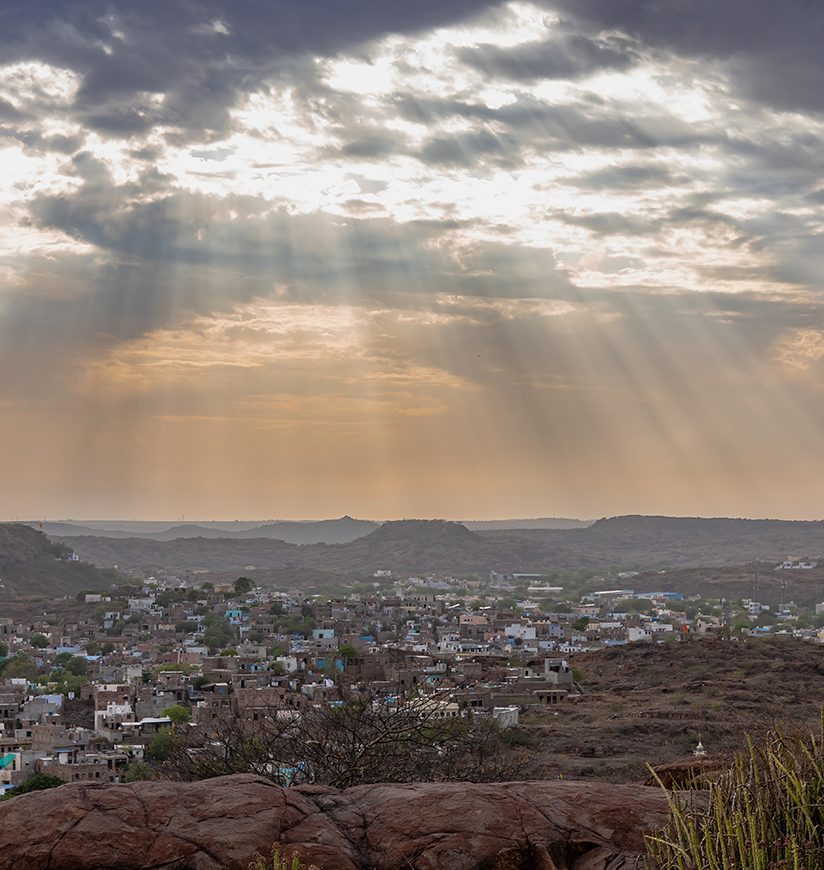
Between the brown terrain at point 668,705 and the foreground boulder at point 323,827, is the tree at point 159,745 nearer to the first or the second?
the brown terrain at point 668,705

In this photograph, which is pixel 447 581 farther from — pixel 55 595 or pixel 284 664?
pixel 284 664

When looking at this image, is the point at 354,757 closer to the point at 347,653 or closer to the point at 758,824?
the point at 758,824

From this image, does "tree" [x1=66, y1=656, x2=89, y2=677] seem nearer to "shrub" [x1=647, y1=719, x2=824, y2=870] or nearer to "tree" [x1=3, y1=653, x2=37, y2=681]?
"tree" [x1=3, y1=653, x2=37, y2=681]

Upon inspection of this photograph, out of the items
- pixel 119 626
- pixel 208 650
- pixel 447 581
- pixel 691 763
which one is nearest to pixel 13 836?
pixel 691 763

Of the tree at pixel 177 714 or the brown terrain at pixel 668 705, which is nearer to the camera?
the brown terrain at pixel 668 705

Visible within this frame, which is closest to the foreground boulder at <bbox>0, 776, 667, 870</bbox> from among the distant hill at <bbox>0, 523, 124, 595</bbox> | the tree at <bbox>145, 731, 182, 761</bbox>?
the tree at <bbox>145, 731, 182, 761</bbox>

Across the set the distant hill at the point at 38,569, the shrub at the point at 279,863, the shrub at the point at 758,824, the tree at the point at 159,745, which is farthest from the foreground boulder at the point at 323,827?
the distant hill at the point at 38,569
